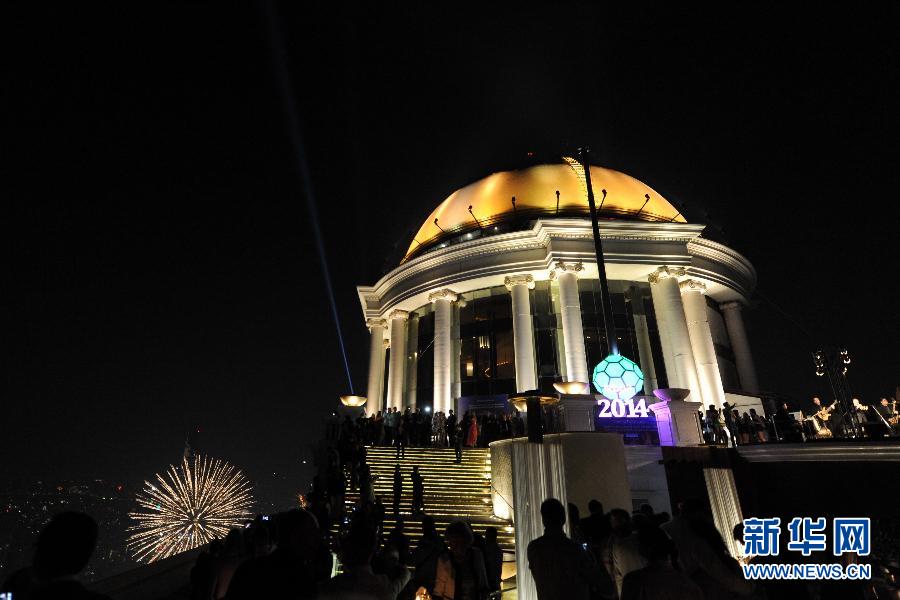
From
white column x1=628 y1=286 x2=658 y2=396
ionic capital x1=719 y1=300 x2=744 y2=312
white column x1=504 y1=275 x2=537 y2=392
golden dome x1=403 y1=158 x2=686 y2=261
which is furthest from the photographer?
ionic capital x1=719 y1=300 x2=744 y2=312

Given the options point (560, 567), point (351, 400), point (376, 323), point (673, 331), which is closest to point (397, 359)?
point (376, 323)

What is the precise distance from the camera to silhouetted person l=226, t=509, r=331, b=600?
8.72 feet

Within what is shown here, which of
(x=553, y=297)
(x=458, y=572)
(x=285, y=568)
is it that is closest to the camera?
(x=285, y=568)

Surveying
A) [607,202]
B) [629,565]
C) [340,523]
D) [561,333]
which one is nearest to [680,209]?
[607,202]

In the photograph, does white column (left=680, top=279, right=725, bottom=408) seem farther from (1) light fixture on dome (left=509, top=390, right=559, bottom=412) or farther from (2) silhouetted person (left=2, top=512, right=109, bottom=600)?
(2) silhouetted person (left=2, top=512, right=109, bottom=600)

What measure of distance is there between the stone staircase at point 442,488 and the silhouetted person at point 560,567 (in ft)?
28.7

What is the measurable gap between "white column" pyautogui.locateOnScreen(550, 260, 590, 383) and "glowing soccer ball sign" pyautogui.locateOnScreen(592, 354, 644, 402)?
3.29 m

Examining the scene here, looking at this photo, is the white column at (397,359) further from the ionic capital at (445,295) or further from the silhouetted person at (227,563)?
the silhouetted person at (227,563)

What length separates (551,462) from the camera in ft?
38.0

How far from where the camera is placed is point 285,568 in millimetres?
2777

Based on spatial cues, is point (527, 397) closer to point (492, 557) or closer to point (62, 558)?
point (492, 557)

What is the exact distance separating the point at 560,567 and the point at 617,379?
15854mm

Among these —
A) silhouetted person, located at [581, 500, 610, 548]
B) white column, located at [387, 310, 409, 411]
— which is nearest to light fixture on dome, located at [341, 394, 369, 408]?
white column, located at [387, 310, 409, 411]

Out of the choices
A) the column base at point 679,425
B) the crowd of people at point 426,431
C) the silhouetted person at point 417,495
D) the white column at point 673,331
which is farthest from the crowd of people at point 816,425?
the silhouetted person at point 417,495
